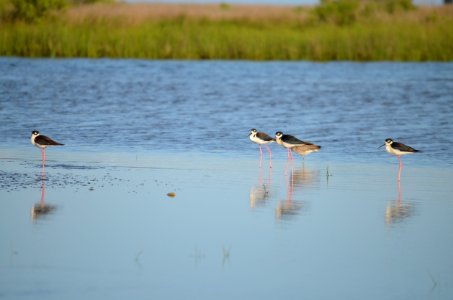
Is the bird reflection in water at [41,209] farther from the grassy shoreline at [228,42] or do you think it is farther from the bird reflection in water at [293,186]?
the grassy shoreline at [228,42]

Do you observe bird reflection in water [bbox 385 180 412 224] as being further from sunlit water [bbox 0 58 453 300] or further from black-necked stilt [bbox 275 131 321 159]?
black-necked stilt [bbox 275 131 321 159]

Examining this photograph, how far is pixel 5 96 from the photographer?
2245cm

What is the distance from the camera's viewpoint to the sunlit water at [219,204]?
278 inches

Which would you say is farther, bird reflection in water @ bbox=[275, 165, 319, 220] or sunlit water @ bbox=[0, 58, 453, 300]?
bird reflection in water @ bbox=[275, 165, 319, 220]

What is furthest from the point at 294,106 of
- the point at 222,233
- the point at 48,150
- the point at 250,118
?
the point at 222,233

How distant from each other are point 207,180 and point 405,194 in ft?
6.94

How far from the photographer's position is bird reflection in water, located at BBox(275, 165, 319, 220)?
948 cm

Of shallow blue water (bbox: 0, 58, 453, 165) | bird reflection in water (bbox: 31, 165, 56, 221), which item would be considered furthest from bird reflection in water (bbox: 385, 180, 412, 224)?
shallow blue water (bbox: 0, 58, 453, 165)

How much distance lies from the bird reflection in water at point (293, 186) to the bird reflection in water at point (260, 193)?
0.19m

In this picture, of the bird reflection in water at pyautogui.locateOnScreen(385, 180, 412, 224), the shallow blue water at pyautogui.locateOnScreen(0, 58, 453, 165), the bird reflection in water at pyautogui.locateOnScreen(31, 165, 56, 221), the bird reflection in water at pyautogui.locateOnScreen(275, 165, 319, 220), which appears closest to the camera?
the bird reflection in water at pyautogui.locateOnScreen(31, 165, 56, 221)

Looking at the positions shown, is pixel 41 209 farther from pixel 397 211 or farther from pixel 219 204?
pixel 397 211

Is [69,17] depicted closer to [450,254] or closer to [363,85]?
[363,85]

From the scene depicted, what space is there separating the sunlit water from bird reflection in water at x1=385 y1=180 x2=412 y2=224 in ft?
0.06

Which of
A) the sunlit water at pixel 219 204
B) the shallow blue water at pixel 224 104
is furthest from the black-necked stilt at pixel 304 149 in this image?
the shallow blue water at pixel 224 104
